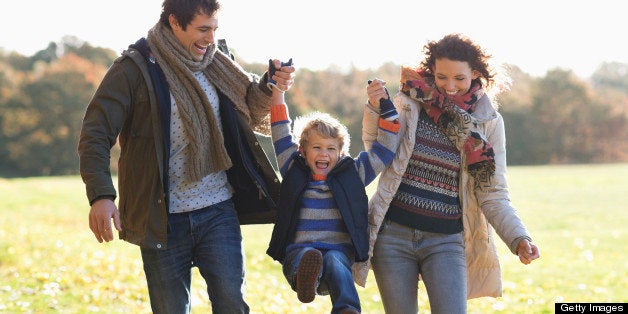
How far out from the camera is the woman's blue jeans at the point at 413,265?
181 inches

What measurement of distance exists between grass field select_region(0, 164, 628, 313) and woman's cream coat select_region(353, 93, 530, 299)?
4.80 m

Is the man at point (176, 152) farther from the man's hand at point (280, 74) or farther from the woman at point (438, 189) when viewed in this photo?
the woman at point (438, 189)

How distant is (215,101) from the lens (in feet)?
15.4

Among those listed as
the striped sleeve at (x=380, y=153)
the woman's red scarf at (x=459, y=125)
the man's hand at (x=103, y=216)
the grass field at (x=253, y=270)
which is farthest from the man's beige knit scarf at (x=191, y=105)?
the grass field at (x=253, y=270)

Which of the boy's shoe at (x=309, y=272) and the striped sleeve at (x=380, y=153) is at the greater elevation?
the striped sleeve at (x=380, y=153)

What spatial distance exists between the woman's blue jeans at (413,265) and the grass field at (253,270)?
490 cm

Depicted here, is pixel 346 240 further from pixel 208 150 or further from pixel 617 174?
pixel 617 174

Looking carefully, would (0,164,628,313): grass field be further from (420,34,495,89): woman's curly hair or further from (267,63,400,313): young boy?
(420,34,495,89): woman's curly hair

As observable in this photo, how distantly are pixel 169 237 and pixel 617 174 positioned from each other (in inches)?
1468

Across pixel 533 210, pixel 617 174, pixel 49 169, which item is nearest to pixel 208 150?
pixel 533 210

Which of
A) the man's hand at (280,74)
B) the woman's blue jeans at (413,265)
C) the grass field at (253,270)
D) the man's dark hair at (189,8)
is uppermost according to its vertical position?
the man's dark hair at (189,8)

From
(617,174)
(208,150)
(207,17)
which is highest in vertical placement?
(207,17)

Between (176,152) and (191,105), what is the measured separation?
0.26 meters

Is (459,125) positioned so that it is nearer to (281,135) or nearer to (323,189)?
(323,189)
